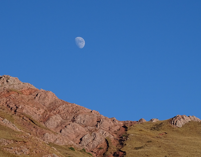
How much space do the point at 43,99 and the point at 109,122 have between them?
25.8 meters

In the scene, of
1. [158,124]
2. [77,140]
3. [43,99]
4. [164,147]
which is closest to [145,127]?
[158,124]

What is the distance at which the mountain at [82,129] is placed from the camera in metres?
78.2

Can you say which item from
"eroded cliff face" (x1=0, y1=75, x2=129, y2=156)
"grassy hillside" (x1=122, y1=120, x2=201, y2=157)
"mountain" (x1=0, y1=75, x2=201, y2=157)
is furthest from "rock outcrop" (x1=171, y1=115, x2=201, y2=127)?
"eroded cliff face" (x1=0, y1=75, x2=129, y2=156)

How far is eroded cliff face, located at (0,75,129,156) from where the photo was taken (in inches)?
3238

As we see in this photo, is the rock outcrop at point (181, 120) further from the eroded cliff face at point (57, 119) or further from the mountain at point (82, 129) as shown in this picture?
the eroded cliff face at point (57, 119)

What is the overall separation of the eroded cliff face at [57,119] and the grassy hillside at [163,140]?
20.2 feet

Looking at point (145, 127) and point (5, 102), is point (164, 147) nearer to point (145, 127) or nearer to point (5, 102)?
point (145, 127)

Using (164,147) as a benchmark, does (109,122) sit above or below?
above

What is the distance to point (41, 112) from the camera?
3637 inches

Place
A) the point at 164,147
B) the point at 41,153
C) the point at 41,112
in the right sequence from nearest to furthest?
1. the point at 41,153
2. the point at 164,147
3. the point at 41,112

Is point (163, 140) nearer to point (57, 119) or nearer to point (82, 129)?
point (82, 129)

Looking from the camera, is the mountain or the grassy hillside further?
the grassy hillside

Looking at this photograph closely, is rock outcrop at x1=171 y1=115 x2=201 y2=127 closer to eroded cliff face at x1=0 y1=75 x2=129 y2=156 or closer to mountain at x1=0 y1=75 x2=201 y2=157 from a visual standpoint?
mountain at x1=0 y1=75 x2=201 y2=157

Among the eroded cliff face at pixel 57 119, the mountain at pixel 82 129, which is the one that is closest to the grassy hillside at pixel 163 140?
the mountain at pixel 82 129
